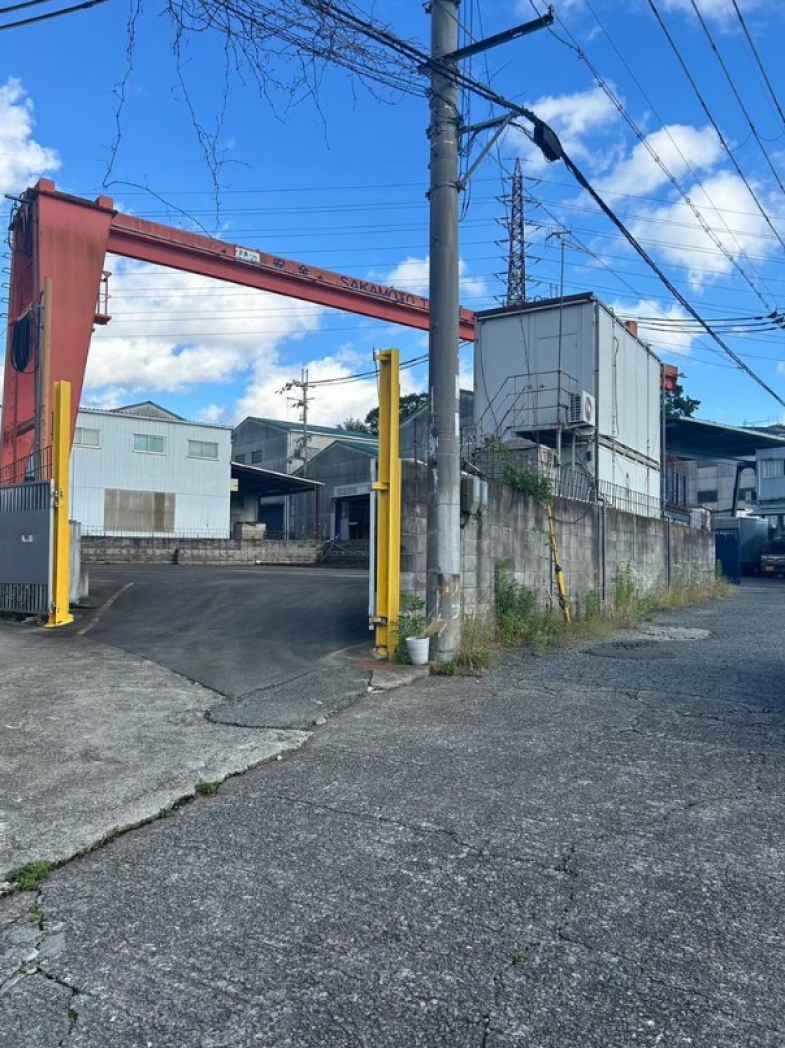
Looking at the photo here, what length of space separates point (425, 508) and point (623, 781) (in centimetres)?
478

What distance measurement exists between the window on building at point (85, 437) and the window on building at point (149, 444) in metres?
1.47

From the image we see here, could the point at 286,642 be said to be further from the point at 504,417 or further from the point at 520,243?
the point at 520,243

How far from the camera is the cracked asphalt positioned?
245 centimetres

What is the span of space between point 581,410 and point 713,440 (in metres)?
20.8

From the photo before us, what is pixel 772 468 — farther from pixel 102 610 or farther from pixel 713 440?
pixel 102 610

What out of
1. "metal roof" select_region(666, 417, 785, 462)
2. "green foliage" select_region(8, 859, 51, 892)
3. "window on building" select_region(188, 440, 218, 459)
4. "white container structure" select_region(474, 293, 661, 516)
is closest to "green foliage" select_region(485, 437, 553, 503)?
"white container structure" select_region(474, 293, 661, 516)

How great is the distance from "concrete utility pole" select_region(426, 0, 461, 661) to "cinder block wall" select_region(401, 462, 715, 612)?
516 mm

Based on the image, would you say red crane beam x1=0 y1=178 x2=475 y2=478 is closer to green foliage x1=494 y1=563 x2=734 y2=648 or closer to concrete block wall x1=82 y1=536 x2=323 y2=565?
green foliage x1=494 y1=563 x2=734 y2=648

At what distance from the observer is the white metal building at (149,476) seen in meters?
31.0

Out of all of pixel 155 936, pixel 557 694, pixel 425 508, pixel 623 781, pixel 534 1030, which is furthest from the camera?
pixel 425 508

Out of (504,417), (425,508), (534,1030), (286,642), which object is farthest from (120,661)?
(504,417)

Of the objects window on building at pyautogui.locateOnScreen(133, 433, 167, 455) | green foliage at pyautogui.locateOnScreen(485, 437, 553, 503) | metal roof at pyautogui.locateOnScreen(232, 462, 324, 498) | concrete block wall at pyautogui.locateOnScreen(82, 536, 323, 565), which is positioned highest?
window on building at pyautogui.locateOnScreen(133, 433, 167, 455)

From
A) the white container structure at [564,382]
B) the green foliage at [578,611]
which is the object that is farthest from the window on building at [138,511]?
the green foliage at [578,611]

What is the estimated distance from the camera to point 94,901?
3223 millimetres
